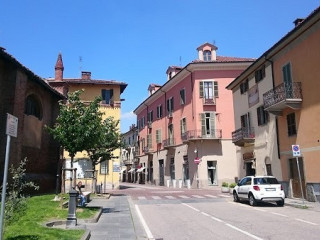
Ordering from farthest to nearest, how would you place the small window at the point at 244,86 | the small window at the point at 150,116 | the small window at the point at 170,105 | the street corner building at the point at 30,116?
the small window at the point at 150,116, the small window at the point at 170,105, the small window at the point at 244,86, the street corner building at the point at 30,116

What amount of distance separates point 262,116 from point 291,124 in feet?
14.6

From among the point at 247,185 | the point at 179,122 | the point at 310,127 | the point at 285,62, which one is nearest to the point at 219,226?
the point at 247,185

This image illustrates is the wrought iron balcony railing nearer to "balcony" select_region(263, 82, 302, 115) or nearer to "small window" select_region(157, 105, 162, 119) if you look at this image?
"balcony" select_region(263, 82, 302, 115)

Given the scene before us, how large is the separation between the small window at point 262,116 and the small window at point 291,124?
3307 mm

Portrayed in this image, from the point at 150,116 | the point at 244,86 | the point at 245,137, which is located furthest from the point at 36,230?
the point at 150,116

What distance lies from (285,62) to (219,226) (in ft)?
47.2

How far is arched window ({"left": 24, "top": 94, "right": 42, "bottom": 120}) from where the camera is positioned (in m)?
24.6

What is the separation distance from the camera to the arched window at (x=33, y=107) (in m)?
24.6

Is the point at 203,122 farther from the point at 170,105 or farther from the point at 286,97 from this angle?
the point at 286,97

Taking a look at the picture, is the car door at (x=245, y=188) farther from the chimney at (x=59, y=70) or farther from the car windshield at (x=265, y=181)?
the chimney at (x=59, y=70)

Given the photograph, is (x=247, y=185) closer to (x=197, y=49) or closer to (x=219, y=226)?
(x=219, y=226)

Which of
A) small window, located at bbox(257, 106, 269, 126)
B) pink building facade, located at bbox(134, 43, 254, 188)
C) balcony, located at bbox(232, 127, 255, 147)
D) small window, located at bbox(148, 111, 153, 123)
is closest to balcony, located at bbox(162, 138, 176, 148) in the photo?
pink building facade, located at bbox(134, 43, 254, 188)

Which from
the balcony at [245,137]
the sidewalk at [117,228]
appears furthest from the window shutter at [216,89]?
the sidewalk at [117,228]

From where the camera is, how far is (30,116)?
24.7m
